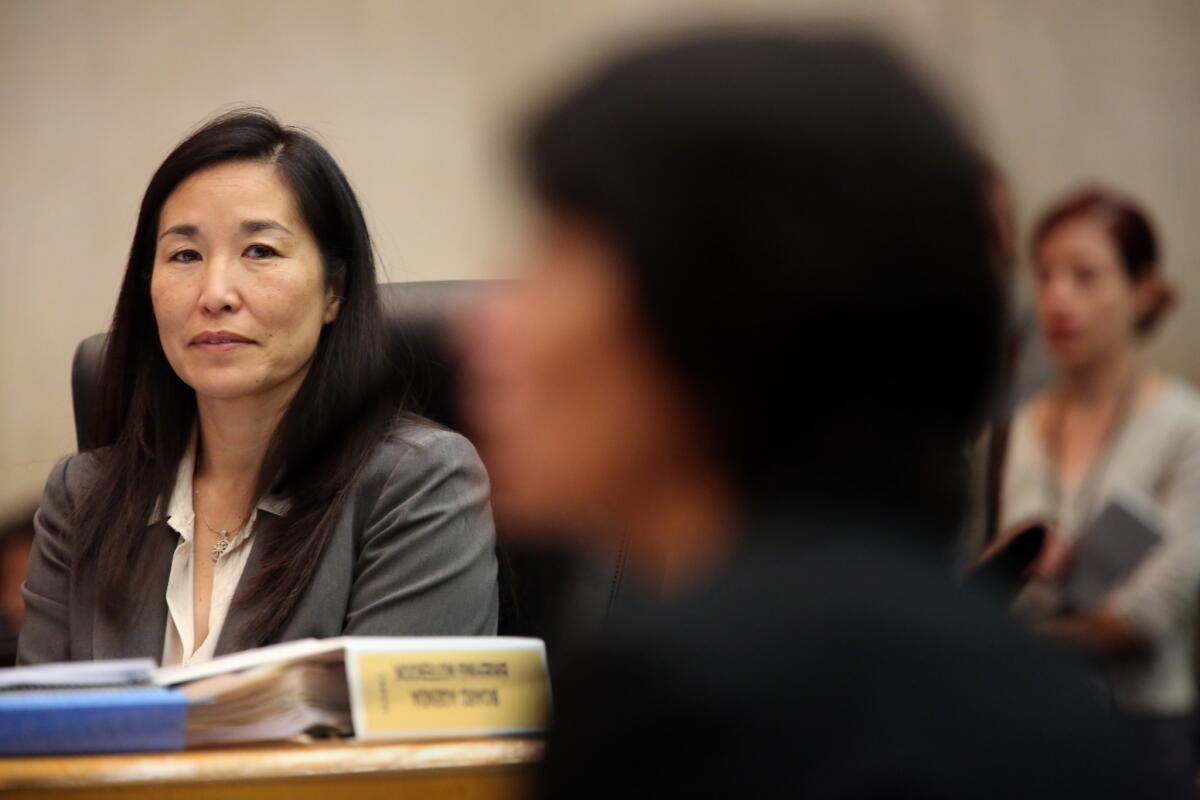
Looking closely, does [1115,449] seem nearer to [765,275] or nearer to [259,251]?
[259,251]

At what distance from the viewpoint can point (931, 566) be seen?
1.91 feet

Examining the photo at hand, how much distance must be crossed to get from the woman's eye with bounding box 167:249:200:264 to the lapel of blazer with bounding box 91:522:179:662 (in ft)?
1.14

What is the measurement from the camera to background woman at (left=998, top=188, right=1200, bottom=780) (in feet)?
8.07

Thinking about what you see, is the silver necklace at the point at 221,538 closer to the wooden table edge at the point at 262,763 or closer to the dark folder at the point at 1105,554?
the wooden table edge at the point at 262,763

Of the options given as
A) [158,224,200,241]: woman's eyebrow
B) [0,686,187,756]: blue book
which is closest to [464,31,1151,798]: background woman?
[0,686,187,756]: blue book

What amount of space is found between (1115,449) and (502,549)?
1.27 meters

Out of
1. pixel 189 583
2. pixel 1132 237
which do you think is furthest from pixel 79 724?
pixel 1132 237

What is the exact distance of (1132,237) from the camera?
9.11ft

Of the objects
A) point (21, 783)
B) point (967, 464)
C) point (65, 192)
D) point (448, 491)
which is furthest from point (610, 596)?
point (65, 192)

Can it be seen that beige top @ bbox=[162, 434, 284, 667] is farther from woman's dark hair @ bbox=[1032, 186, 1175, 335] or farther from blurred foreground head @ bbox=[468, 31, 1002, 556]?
woman's dark hair @ bbox=[1032, 186, 1175, 335]

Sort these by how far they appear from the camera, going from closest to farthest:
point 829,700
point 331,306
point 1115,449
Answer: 1. point 829,700
2. point 331,306
3. point 1115,449

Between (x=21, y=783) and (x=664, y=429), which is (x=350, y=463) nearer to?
(x=21, y=783)

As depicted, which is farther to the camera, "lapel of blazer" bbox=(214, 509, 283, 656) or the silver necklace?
the silver necklace

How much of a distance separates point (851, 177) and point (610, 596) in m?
1.21
